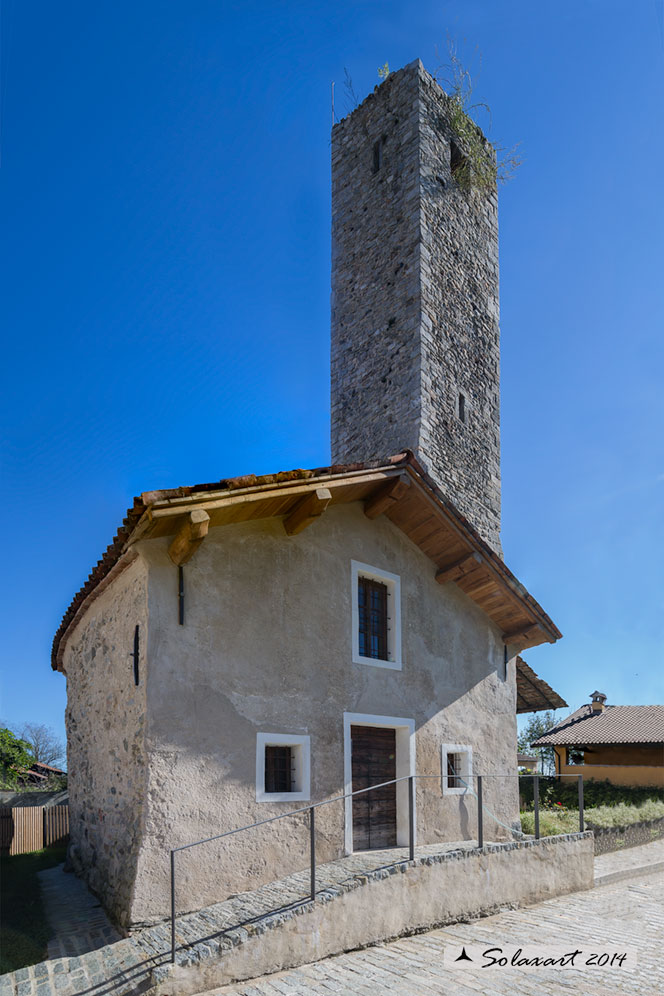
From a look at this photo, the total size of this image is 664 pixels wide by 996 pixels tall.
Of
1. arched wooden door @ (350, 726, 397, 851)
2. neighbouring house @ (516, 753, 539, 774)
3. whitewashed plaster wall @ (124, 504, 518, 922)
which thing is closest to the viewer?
whitewashed plaster wall @ (124, 504, 518, 922)

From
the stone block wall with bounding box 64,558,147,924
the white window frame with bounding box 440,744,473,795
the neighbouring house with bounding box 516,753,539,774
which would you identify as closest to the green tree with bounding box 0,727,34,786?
the stone block wall with bounding box 64,558,147,924

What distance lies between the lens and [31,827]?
526 inches

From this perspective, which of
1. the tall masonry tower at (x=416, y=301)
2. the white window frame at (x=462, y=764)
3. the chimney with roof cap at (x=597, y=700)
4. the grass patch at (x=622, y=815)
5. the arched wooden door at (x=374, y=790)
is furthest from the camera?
the chimney with roof cap at (x=597, y=700)

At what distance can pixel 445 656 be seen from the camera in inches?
454

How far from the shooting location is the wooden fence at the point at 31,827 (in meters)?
13.0

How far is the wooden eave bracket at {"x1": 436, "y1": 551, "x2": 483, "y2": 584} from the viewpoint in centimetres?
1128

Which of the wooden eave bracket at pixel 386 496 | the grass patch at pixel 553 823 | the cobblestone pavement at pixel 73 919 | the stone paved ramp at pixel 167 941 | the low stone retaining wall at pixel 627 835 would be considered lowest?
the low stone retaining wall at pixel 627 835

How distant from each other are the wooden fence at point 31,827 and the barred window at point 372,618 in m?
6.78

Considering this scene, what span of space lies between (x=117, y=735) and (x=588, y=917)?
6.69m

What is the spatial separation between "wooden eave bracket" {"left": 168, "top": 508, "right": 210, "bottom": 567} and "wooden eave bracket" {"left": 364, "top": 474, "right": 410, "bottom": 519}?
10.3 ft

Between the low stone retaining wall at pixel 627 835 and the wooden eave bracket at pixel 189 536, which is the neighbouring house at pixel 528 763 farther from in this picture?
the wooden eave bracket at pixel 189 536

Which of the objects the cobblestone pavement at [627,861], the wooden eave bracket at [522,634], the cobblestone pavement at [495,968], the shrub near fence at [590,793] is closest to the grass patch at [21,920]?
the cobblestone pavement at [495,968]

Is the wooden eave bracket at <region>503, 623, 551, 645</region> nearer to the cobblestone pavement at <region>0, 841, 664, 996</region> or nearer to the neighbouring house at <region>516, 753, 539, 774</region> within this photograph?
the cobblestone pavement at <region>0, 841, 664, 996</region>

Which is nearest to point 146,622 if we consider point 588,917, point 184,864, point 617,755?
point 184,864
